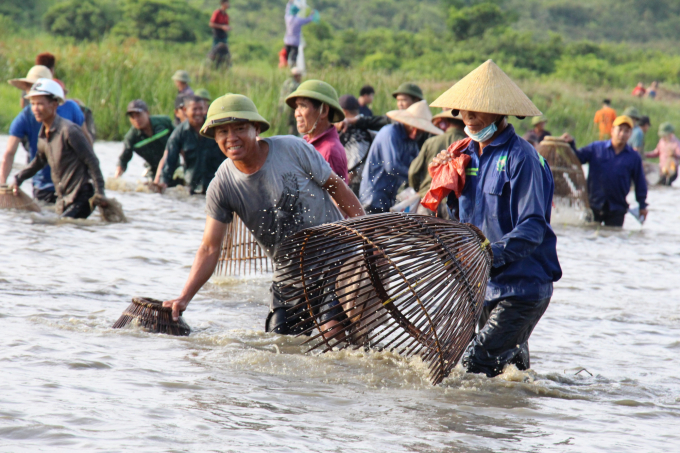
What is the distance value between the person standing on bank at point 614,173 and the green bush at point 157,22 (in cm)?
2593

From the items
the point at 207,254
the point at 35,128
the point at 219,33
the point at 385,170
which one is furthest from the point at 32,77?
the point at 219,33

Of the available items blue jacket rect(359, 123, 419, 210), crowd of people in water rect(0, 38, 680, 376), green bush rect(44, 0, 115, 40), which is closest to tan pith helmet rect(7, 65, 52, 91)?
blue jacket rect(359, 123, 419, 210)

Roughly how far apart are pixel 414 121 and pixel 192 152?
438cm

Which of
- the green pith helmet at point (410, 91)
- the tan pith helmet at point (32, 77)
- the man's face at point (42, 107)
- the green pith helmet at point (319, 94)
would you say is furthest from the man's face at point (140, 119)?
the green pith helmet at point (319, 94)

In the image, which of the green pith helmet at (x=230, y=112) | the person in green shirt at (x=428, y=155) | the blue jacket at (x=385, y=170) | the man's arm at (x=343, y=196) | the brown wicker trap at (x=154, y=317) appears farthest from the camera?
the blue jacket at (x=385, y=170)

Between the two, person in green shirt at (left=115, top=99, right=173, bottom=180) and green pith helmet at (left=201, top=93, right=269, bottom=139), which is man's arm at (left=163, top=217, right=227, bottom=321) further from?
person in green shirt at (left=115, top=99, right=173, bottom=180)

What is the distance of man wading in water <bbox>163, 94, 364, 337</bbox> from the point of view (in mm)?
4312

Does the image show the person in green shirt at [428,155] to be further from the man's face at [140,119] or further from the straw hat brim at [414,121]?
the man's face at [140,119]

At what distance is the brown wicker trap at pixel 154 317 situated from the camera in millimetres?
4712

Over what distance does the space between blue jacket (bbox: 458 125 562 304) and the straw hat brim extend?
3701 mm

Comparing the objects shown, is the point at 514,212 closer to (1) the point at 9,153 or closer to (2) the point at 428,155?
(2) the point at 428,155

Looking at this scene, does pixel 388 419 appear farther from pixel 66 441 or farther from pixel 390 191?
pixel 390 191

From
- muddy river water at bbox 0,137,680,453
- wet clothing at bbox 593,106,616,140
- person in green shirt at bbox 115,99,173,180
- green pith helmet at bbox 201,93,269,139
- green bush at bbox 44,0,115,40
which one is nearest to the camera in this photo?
muddy river water at bbox 0,137,680,453

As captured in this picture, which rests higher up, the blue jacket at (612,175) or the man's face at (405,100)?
the man's face at (405,100)
